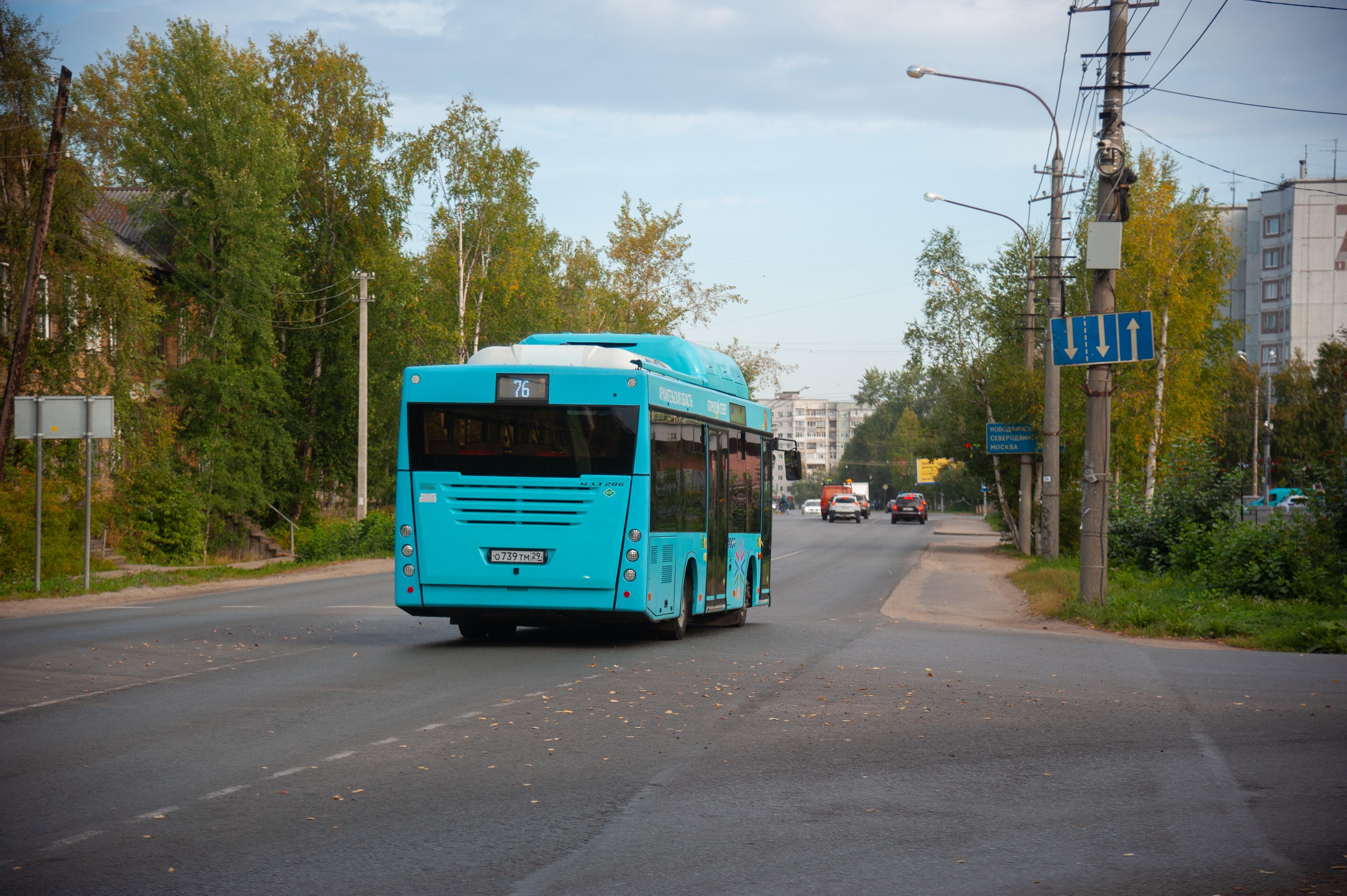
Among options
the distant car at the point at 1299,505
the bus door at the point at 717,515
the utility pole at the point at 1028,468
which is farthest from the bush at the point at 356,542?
the distant car at the point at 1299,505

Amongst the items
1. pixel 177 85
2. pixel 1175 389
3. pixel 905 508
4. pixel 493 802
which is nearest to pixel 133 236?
pixel 177 85

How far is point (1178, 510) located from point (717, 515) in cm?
1412

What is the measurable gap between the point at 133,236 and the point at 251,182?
7.42m

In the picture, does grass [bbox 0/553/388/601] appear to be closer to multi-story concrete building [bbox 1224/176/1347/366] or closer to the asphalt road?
the asphalt road

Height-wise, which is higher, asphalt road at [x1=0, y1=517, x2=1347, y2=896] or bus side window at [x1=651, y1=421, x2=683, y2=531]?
bus side window at [x1=651, y1=421, x2=683, y2=531]

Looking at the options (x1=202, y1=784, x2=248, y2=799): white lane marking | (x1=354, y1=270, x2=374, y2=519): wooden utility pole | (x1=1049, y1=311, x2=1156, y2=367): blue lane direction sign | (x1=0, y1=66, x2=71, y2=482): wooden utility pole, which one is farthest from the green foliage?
(x1=202, y1=784, x2=248, y2=799): white lane marking

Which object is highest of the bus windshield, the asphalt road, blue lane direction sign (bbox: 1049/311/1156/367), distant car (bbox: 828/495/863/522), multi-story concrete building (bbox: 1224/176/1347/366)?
multi-story concrete building (bbox: 1224/176/1347/366)

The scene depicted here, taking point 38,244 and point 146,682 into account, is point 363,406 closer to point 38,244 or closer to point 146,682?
point 38,244

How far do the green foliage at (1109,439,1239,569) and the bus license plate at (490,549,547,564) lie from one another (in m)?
15.0

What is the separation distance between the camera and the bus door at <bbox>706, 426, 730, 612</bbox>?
16.1 meters

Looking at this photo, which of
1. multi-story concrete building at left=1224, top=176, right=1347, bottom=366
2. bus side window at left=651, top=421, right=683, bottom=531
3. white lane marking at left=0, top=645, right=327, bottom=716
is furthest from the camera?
multi-story concrete building at left=1224, top=176, right=1347, bottom=366

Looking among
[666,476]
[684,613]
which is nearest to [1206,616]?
[684,613]

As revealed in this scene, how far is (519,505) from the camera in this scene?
45.5 feet

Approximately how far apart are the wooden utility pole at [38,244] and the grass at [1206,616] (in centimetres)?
1909
